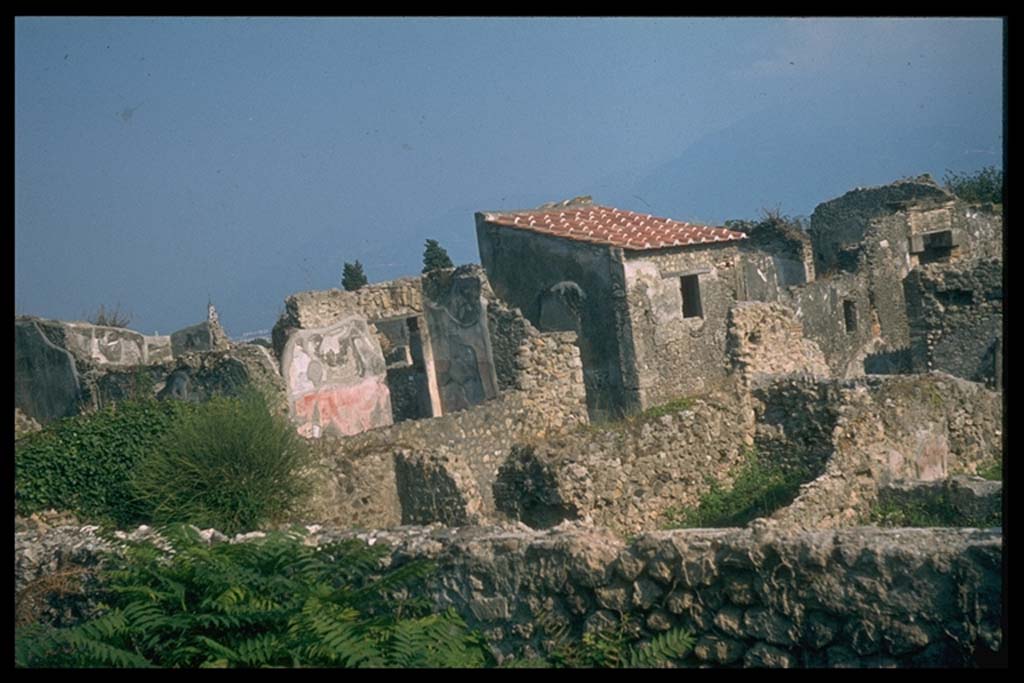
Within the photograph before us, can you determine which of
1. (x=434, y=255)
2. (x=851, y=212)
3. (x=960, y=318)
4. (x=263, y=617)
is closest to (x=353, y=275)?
(x=434, y=255)

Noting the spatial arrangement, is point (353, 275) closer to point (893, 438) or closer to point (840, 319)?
point (840, 319)

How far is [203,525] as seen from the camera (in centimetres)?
825

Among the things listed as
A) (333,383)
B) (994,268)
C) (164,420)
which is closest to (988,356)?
(994,268)

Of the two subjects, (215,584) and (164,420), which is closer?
(215,584)

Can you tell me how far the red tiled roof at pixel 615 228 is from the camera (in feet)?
67.9

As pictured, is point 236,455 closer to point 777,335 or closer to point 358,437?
point 358,437

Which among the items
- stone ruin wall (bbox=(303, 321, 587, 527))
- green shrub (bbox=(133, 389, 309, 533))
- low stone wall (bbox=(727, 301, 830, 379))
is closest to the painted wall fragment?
stone ruin wall (bbox=(303, 321, 587, 527))

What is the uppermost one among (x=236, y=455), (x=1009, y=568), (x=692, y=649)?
(x=236, y=455)

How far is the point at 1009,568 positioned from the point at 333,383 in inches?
610

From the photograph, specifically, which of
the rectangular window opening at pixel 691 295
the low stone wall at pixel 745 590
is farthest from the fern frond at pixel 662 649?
Result: the rectangular window opening at pixel 691 295

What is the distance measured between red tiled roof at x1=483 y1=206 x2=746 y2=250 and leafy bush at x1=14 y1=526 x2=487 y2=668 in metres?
14.5

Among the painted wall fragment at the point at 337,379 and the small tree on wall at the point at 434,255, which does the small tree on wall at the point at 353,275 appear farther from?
the painted wall fragment at the point at 337,379

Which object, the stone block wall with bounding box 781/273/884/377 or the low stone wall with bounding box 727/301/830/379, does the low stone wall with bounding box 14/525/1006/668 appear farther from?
the stone block wall with bounding box 781/273/884/377

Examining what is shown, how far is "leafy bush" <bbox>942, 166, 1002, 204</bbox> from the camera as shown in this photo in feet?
131
